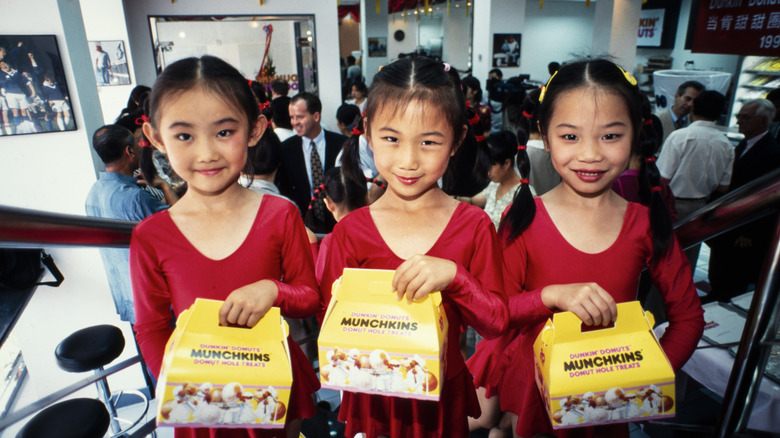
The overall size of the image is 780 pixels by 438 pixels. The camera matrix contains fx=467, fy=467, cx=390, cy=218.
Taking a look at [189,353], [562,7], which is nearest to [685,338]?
[189,353]

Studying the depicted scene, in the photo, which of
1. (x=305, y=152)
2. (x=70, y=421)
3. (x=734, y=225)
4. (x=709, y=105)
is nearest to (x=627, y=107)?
(x=734, y=225)

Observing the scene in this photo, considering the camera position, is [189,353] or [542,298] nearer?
[189,353]

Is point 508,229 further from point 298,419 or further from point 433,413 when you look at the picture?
point 298,419

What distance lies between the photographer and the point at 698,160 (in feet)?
12.0

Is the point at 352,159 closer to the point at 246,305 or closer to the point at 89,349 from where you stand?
the point at 246,305

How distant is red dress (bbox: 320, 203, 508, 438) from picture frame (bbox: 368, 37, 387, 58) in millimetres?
16774

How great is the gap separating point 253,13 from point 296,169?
2657mm

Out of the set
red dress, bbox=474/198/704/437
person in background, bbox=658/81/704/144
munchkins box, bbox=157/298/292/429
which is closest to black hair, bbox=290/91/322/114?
red dress, bbox=474/198/704/437

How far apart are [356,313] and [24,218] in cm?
74

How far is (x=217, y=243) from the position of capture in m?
1.18

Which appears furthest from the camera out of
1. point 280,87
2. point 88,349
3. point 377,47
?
point 377,47

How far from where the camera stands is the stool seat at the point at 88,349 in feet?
5.15

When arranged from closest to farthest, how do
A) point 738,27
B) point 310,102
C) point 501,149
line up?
point 501,149 → point 310,102 → point 738,27

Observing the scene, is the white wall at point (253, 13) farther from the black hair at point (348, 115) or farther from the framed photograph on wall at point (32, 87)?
the framed photograph on wall at point (32, 87)
